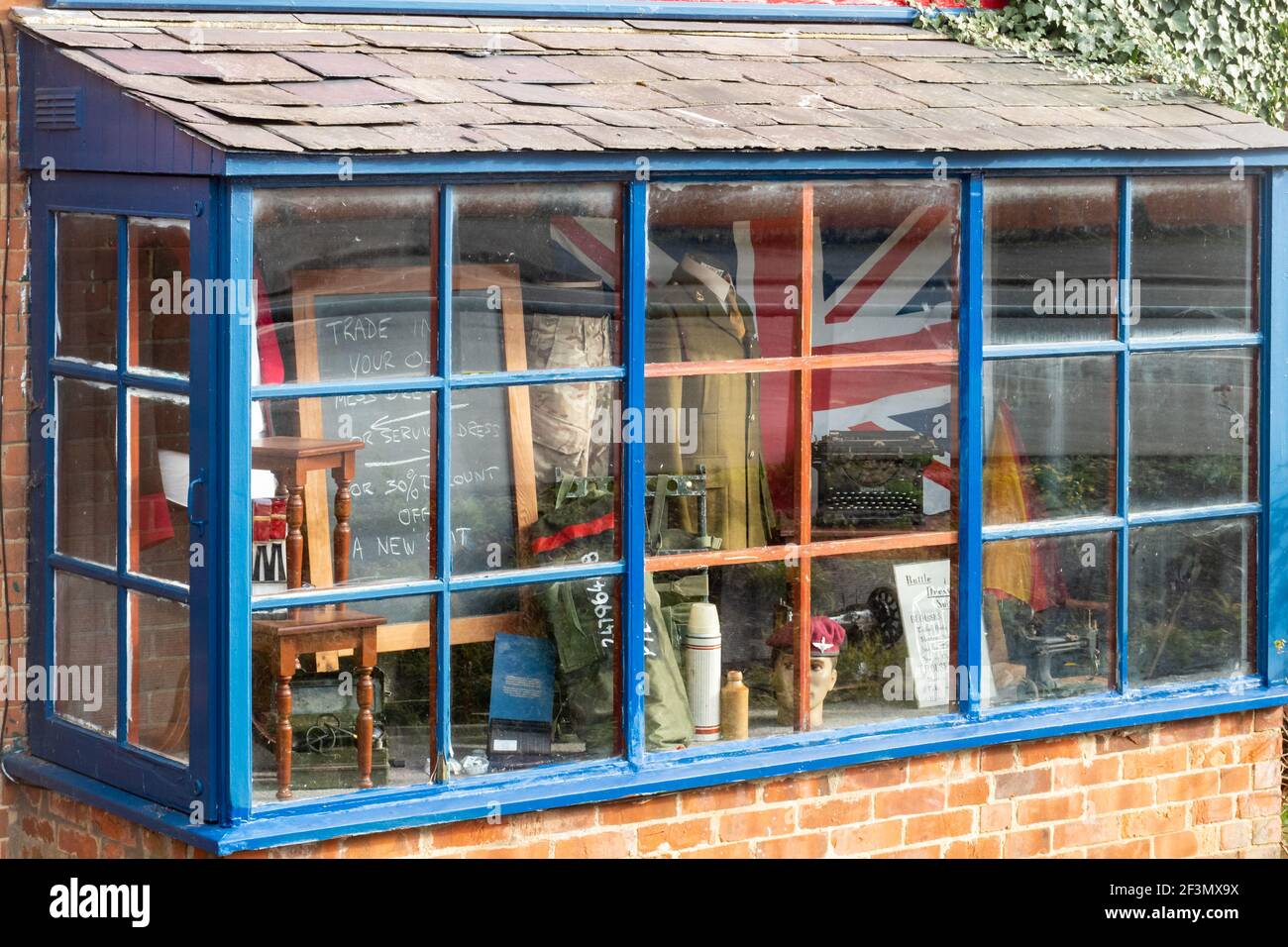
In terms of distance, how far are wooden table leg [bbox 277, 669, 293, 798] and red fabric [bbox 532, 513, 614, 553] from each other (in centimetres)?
92

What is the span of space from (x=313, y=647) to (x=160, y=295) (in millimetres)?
1117

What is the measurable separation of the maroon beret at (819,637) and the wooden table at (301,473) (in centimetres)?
160

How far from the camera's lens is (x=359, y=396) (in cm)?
571

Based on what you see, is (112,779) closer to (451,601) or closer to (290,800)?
(290,800)

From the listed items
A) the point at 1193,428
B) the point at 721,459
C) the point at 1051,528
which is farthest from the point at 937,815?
the point at 1193,428

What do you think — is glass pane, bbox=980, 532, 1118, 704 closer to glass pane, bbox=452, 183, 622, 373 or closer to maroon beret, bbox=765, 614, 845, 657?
maroon beret, bbox=765, 614, 845, 657

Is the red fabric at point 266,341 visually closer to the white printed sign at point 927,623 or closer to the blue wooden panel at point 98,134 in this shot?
the blue wooden panel at point 98,134

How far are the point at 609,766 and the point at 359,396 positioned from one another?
143 cm

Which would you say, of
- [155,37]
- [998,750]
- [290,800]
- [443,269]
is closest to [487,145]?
[443,269]

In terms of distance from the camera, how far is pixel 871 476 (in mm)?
6750

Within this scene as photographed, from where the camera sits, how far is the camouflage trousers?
607cm

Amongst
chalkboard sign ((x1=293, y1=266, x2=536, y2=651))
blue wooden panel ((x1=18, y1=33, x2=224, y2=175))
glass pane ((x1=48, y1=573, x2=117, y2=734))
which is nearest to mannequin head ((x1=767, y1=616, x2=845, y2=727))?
chalkboard sign ((x1=293, y1=266, x2=536, y2=651))

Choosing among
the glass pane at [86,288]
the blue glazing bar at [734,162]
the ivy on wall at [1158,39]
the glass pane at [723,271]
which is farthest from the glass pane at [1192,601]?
the glass pane at [86,288]

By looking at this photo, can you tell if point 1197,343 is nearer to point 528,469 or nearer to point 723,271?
point 723,271
